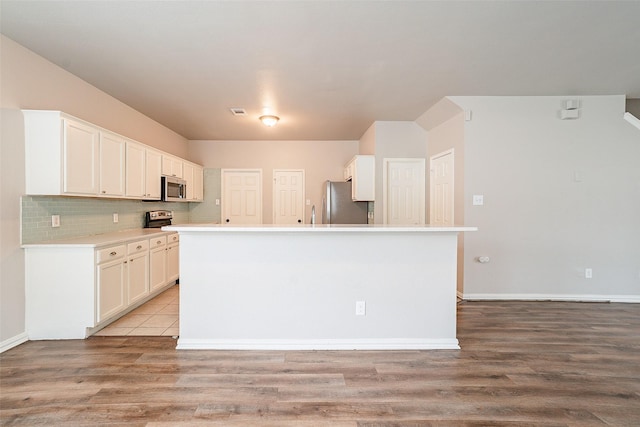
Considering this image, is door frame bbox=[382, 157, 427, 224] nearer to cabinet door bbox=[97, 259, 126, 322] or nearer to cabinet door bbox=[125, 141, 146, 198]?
cabinet door bbox=[125, 141, 146, 198]

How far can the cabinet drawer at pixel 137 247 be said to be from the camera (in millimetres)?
3283

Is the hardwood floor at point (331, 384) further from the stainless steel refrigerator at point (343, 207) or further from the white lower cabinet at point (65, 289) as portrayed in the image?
the stainless steel refrigerator at point (343, 207)

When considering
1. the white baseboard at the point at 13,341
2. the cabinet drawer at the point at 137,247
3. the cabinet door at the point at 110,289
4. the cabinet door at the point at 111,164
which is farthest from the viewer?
the cabinet drawer at the point at 137,247

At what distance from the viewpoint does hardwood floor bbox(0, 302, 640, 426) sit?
5.68ft

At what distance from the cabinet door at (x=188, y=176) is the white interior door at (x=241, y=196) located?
0.80m

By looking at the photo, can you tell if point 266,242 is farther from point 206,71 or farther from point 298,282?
point 206,71

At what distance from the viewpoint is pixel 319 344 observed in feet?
8.36

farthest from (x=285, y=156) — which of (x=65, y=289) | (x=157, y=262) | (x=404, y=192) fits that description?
(x=65, y=289)

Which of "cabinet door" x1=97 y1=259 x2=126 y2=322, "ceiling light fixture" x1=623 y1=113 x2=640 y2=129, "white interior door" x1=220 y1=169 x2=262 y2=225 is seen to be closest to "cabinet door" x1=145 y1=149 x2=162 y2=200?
"cabinet door" x1=97 y1=259 x2=126 y2=322

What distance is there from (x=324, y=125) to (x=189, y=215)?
11.3 feet

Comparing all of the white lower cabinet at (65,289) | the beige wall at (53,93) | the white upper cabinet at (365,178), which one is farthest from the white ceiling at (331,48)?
the white lower cabinet at (65,289)

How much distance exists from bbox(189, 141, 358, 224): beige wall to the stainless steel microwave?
1348 mm

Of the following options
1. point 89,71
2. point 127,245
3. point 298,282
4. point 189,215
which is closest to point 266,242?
point 298,282

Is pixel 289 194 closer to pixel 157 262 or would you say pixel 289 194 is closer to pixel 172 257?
pixel 172 257
